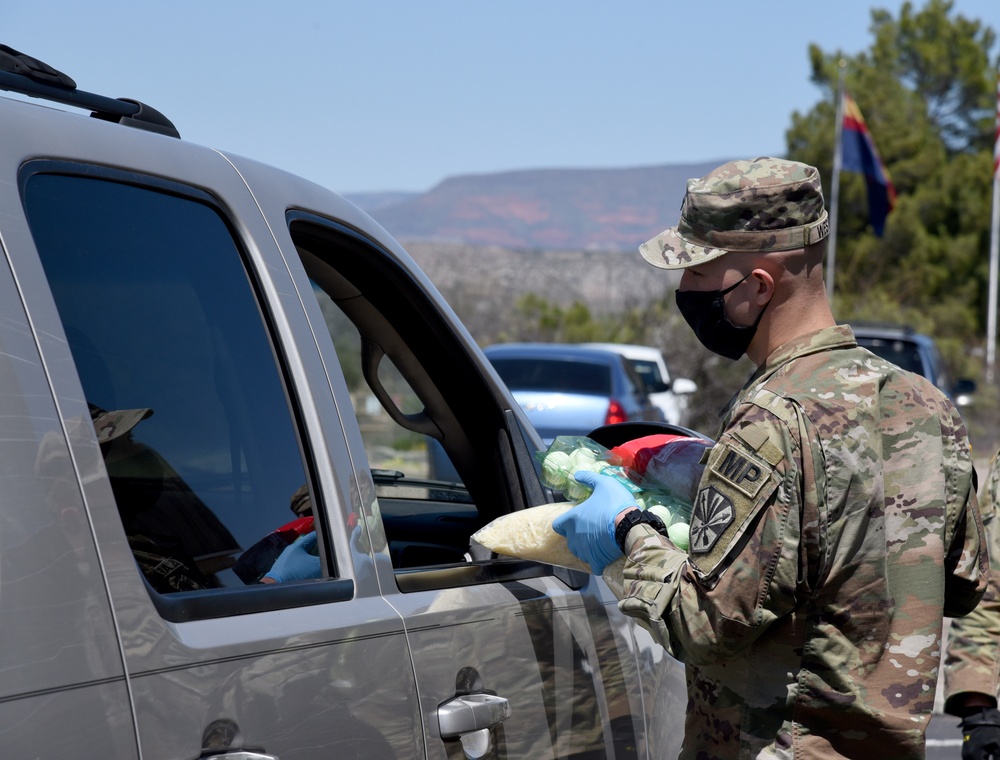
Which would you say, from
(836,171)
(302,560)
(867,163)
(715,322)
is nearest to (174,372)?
(302,560)

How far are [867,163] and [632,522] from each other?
25072 millimetres

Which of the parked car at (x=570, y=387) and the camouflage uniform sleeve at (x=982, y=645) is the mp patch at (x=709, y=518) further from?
the parked car at (x=570, y=387)

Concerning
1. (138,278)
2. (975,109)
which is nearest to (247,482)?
(138,278)

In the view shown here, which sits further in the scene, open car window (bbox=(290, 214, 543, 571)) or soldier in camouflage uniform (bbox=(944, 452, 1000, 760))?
soldier in camouflage uniform (bbox=(944, 452, 1000, 760))

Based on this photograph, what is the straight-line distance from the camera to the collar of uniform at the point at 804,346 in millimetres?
2133

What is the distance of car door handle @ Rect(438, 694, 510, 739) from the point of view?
1979mm

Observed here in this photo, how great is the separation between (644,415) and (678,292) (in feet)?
32.0

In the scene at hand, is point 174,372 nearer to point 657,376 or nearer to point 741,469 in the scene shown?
point 741,469

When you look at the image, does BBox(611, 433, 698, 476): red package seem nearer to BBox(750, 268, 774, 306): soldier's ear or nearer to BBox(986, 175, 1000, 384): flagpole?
BBox(750, 268, 774, 306): soldier's ear

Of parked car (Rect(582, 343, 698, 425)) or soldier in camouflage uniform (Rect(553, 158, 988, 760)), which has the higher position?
soldier in camouflage uniform (Rect(553, 158, 988, 760))

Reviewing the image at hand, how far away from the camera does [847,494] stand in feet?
6.50

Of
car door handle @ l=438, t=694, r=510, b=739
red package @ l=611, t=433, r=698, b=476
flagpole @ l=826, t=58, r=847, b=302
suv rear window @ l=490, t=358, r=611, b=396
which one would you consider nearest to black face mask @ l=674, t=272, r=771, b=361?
red package @ l=611, t=433, r=698, b=476

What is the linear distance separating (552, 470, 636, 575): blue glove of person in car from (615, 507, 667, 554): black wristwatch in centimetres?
2

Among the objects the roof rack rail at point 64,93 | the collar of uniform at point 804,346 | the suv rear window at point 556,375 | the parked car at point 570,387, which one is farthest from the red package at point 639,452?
the suv rear window at point 556,375
